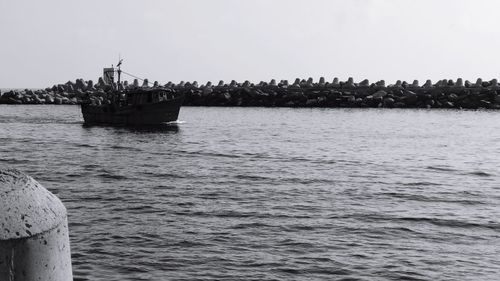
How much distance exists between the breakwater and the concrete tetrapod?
Answer: 2912 inches

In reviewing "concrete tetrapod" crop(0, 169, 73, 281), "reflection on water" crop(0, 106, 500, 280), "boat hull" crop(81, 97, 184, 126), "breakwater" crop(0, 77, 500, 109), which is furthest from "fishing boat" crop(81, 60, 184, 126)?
"concrete tetrapod" crop(0, 169, 73, 281)

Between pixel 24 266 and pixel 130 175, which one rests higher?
pixel 24 266

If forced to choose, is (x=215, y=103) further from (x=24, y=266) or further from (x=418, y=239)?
(x=24, y=266)

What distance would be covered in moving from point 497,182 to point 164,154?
14836mm

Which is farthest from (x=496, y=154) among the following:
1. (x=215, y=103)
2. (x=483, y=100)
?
(x=215, y=103)

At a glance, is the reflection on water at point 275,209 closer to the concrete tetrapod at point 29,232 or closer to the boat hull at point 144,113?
the concrete tetrapod at point 29,232

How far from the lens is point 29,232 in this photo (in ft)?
10.1

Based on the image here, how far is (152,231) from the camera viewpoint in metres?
11.6

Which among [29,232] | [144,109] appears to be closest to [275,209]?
[29,232]

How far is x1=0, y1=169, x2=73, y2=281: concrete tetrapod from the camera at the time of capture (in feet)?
10.00

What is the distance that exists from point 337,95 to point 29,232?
79160 mm

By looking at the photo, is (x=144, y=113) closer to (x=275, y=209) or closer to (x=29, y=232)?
(x=275, y=209)

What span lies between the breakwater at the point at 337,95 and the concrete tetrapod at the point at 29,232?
74.0 meters

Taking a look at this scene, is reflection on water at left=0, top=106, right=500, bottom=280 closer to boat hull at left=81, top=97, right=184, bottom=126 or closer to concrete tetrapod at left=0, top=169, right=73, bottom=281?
concrete tetrapod at left=0, top=169, right=73, bottom=281
